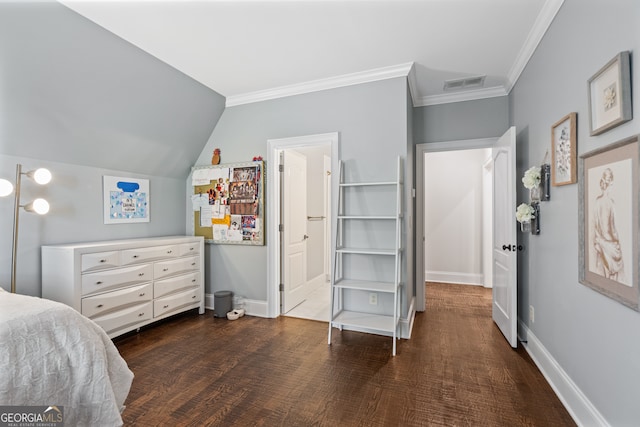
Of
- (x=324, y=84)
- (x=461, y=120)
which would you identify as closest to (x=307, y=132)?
(x=324, y=84)

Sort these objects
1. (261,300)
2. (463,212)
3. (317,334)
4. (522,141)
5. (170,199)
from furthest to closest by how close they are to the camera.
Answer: (463,212), (170,199), (261,300), (317,334), (522,141)

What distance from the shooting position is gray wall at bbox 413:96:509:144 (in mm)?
3465

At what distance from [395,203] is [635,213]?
181cm

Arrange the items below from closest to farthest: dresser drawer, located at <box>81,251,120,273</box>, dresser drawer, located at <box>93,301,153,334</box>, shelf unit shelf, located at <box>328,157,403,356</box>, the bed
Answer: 1. the bed
2. dresser drawer, located at <box>81,251,120,273</box>
3. dresser drawer, located at <box>93,301,153,334</box>
4. shelf unit shelf, located at <box>328,157,403,356</box>

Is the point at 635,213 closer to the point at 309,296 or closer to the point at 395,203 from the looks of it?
the point at 395,203

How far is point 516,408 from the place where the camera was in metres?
1.90

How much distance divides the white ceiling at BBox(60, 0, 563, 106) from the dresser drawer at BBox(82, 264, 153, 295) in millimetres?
2006

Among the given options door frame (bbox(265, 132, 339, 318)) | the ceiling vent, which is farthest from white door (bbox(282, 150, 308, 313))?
the ceiling vent

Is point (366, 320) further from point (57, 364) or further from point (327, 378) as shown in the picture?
point (57, 364)

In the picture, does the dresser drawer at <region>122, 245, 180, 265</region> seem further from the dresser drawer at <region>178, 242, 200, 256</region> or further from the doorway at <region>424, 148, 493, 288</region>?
the doorway at <region>424, 148, 493, 288</region>

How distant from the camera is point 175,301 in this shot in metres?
3.39

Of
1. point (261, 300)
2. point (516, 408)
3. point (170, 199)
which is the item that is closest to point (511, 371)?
point (516, 408)

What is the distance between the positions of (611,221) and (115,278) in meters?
3.57

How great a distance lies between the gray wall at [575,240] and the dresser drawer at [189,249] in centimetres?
346
